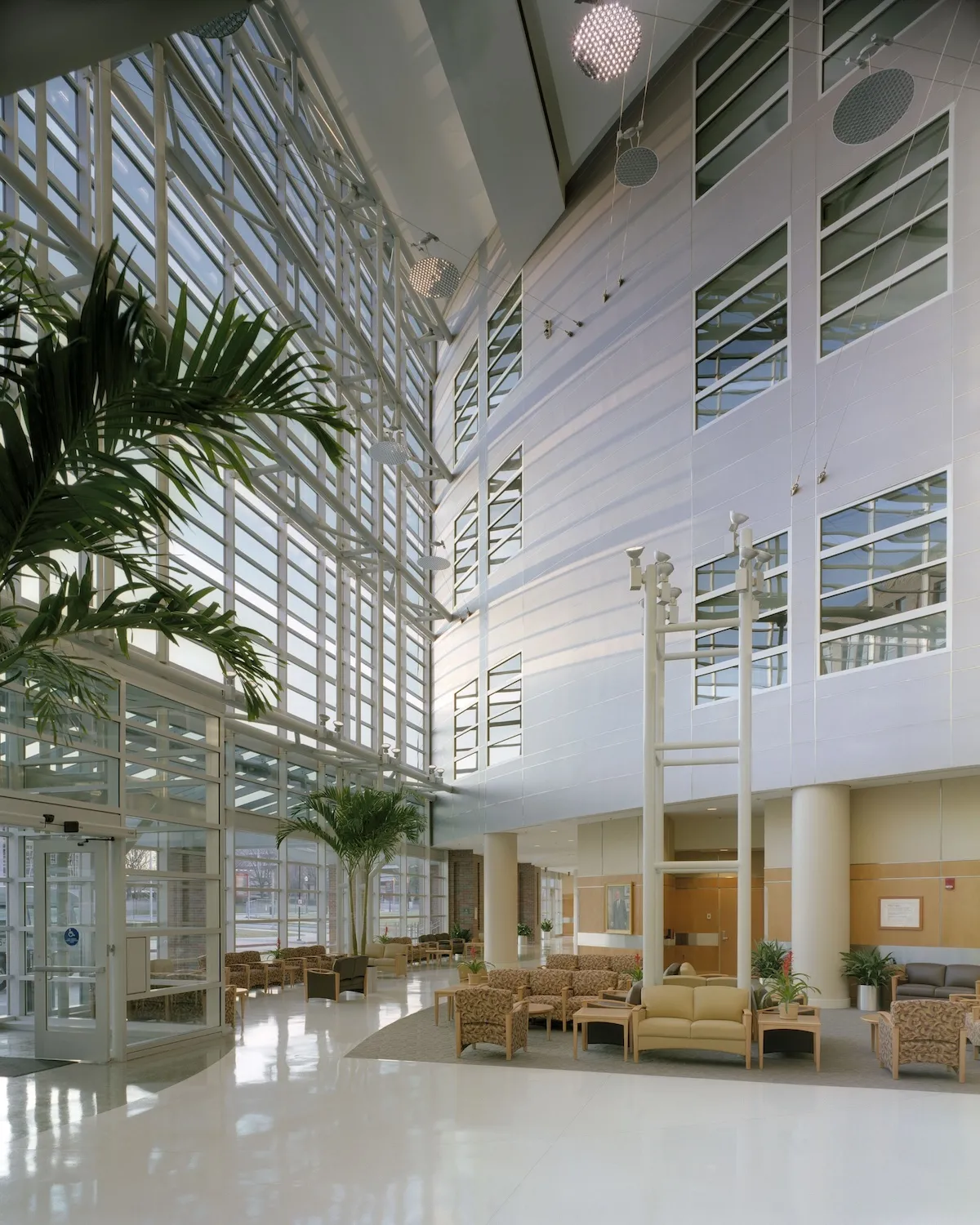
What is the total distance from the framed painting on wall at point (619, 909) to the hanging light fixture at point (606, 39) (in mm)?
15528

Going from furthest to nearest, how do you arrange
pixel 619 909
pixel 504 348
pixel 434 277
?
pixel 504 348, pixel 434 277, pixel 619 909

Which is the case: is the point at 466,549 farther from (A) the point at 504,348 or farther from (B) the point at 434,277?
(B) the point at 434,277

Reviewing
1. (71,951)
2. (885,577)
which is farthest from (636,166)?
(71,951)

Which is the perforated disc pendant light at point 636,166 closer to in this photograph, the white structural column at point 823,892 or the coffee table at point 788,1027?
the white structural column at point 823,892

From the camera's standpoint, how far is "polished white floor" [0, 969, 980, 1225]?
5.99 meters

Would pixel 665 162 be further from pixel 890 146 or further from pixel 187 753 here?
pixel 187 753

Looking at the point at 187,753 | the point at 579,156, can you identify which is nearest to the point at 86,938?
the point at 187,753

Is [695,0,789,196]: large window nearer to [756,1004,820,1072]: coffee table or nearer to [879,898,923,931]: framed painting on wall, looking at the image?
[879,898,923,931]: framed painting on wall

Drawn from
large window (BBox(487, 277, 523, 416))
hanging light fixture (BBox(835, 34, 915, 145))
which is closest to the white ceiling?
large window (BBox(487, 277, 523, 416))

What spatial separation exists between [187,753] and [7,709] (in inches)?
121

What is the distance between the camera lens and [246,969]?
57.1ft

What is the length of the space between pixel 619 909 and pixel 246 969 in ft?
29.2

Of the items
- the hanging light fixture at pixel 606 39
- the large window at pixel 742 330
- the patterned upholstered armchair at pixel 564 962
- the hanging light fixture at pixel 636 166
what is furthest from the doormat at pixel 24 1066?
the hanging light fixture at pixel 636 166

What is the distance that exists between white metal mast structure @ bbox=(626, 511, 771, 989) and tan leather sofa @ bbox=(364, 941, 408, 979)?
32.0ft
